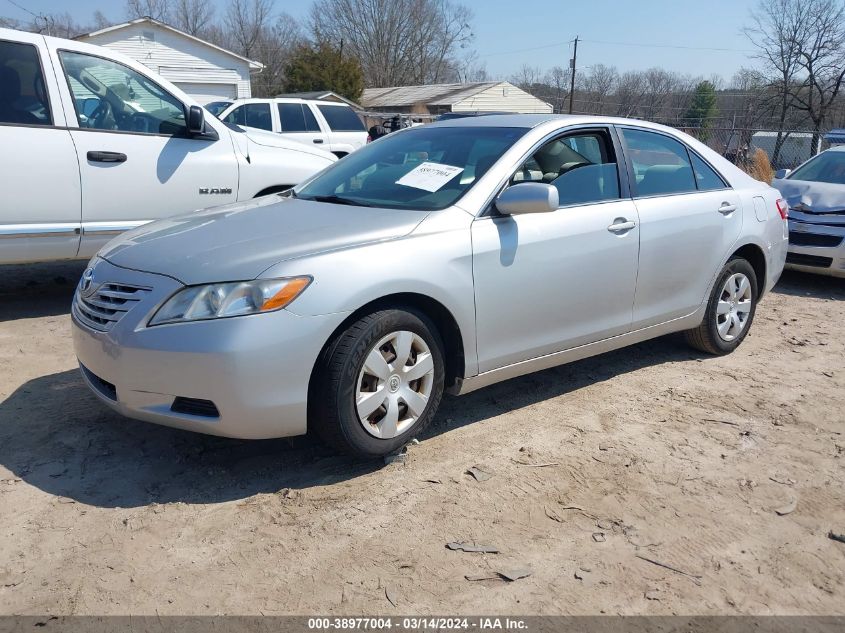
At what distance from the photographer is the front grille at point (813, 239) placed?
7523mm

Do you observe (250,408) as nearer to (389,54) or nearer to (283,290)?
(283,290)

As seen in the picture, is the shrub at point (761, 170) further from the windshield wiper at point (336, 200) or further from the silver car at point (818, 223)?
the windshield wiper at point (336, 200)

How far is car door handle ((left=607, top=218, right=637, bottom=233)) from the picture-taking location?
418 centimetres

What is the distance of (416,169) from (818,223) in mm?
5445

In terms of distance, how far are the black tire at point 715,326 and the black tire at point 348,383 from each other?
2514 millimetres

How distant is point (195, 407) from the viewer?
310 centimetres

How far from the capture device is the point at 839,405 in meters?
4.43

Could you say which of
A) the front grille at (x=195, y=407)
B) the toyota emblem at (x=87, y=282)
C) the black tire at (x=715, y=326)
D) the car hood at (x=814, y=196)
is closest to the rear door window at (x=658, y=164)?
the black tire at (x=715, y=326)

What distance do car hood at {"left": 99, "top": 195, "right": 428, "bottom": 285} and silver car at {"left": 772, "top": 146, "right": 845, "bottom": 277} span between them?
5660 mm

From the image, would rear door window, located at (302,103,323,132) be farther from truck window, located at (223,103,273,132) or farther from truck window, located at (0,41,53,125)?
truck window, located at (0,41,53,125)

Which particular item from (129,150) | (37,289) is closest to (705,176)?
(129,150)

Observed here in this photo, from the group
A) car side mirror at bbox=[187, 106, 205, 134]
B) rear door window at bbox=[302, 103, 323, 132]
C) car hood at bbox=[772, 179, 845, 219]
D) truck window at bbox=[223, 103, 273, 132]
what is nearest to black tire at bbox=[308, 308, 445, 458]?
car side mirror at bbox=[187, 106, 205, 134]

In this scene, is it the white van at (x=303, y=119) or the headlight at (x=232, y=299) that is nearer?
the headlight at (x=232, y=299)

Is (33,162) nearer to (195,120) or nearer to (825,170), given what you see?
(195,120)
